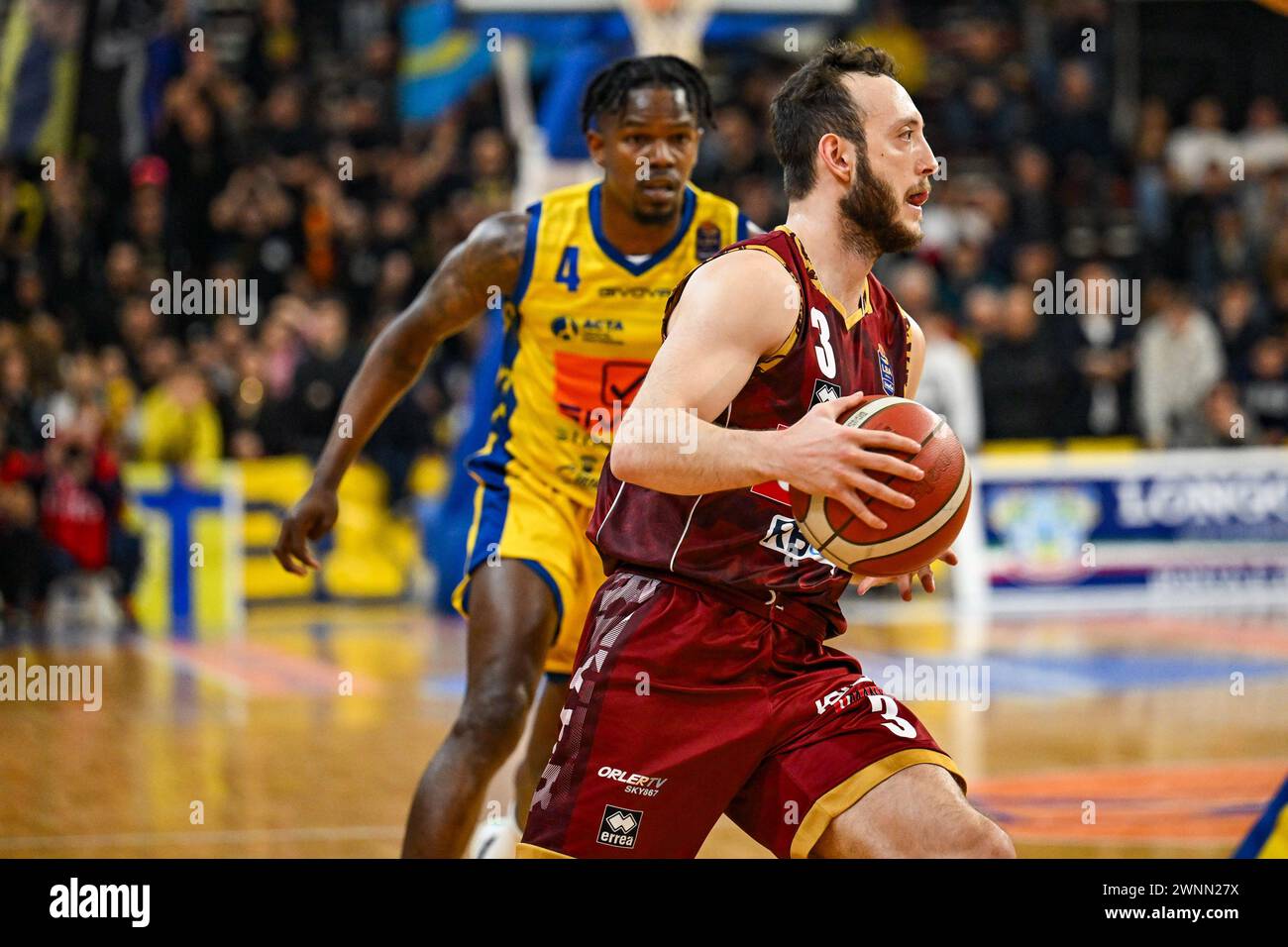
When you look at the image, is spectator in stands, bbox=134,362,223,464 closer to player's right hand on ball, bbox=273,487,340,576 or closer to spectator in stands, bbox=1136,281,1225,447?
spectator in stands, bbox=1136,281,1225,447

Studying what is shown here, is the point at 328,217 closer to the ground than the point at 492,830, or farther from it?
farther from it

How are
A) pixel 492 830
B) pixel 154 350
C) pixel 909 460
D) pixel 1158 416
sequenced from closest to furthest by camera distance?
pixel 909 460 → pixel 492 830 → pixel 154 350 → pixel 1158 416

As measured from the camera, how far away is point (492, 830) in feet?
17.8

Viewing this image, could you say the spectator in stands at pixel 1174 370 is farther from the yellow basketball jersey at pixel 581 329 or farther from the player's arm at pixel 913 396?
the player's arm at pixel 913 396

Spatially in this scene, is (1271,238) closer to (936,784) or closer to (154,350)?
(154,350)

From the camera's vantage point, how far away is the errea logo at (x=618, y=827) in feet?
12.0

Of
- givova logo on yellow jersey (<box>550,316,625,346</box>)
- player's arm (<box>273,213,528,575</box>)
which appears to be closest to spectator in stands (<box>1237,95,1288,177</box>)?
givova logo on yellow jersey (<box>550,316,625,346</box>)

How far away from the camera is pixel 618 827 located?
3.65 meters

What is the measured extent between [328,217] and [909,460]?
42.9 feet

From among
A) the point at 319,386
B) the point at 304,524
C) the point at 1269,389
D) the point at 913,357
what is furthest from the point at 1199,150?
the point at 304,524

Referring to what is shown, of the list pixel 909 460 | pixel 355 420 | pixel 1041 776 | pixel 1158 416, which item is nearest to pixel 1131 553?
pixel 1158 416

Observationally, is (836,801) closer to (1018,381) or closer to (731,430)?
(731,430)

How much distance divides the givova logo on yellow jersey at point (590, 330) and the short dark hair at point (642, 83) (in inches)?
24.6

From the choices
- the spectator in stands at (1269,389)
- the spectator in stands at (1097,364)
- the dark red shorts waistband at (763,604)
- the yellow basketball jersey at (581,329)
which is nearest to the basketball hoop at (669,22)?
the spectator in stands at (1097,364)
